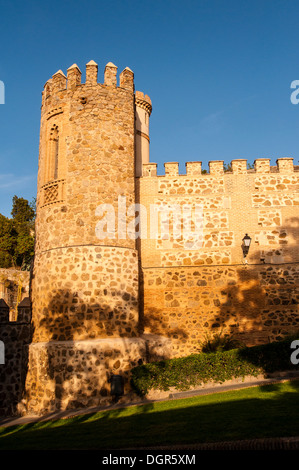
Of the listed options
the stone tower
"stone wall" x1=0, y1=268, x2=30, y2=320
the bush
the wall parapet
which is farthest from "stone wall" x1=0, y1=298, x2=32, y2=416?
"stone wall" x1=0, y1=268, x2=30, y2=320

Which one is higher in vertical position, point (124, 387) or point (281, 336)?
point (281, 336)

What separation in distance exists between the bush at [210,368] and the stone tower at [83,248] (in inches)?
35.5

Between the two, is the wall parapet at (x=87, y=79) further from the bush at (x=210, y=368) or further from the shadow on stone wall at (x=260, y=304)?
the bush at (x=210, y=368)

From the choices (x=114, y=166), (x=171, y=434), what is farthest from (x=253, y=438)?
(x=114, y=166)

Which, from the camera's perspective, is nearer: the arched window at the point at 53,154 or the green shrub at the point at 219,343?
the green shrub at the point at 219,343

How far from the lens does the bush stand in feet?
40.0

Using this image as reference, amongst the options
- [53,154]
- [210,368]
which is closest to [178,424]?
[210,368]

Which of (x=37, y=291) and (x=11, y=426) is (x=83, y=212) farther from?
(x=11, y=426)

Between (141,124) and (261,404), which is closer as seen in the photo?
(261,404)

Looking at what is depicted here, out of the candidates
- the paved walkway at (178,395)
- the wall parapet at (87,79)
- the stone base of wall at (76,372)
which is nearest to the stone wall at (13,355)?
the stone base of wall at (76,372)

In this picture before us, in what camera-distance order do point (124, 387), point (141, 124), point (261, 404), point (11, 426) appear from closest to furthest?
point (261, 404) → point (11, 426) → point (124, 387) → point (141, 124)

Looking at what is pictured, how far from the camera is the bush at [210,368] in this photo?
40.0ft

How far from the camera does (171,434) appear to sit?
7.26 meters
